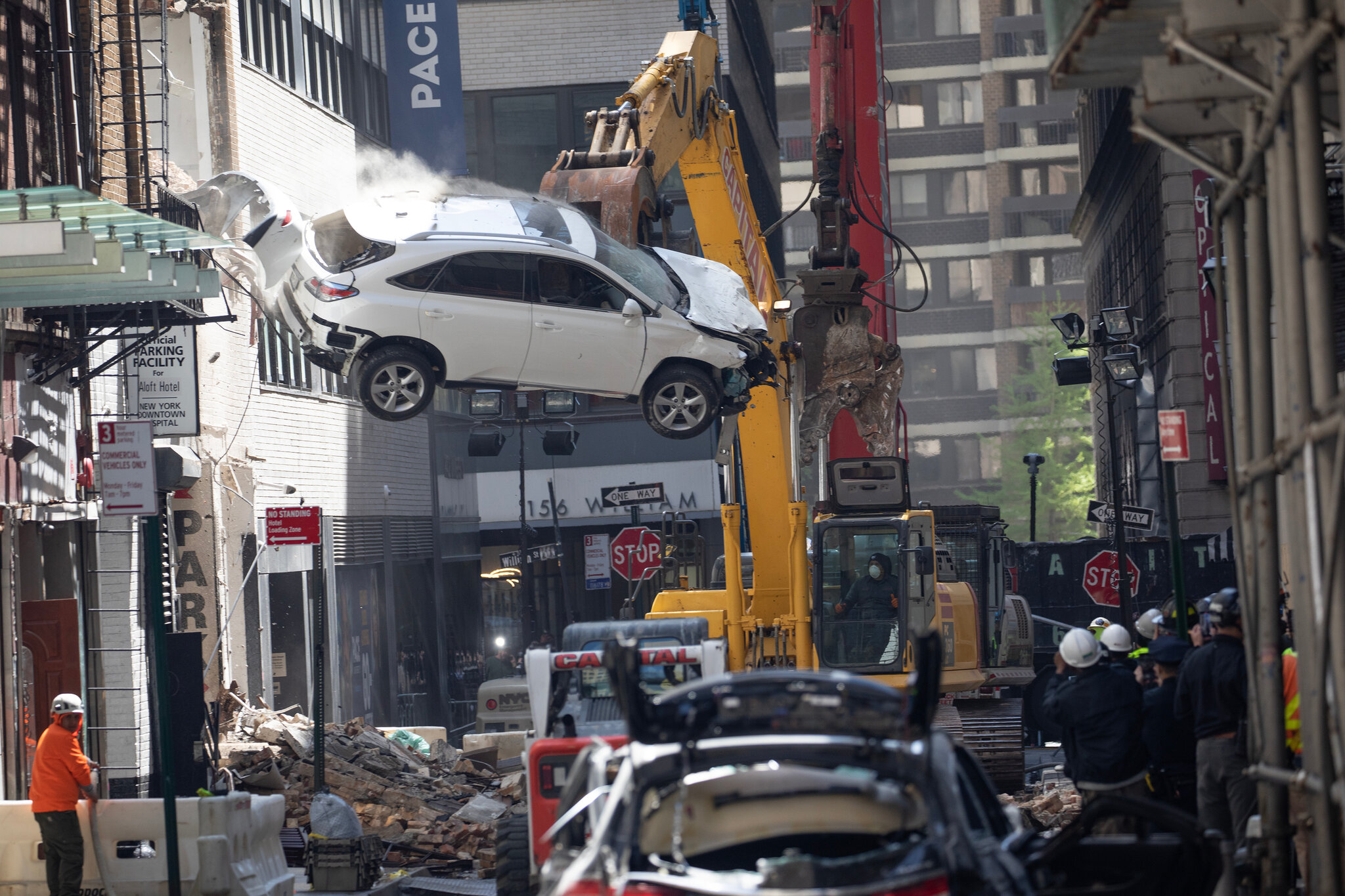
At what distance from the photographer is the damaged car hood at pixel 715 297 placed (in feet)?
47.6

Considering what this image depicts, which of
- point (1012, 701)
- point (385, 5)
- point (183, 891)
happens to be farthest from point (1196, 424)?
point (183, 891)

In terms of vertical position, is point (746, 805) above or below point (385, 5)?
below

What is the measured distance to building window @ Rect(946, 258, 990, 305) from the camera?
8438 cm

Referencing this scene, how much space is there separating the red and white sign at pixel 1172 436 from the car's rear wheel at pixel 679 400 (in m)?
4.16

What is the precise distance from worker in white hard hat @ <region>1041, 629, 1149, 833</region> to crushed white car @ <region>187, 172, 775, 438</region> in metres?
5.52

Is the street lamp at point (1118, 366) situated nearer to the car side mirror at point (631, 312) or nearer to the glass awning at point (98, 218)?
the car side mirror at point (631, 312)

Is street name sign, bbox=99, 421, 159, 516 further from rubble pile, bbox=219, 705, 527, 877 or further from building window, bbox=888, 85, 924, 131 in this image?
building window, bbox=888, 85, 924, 131

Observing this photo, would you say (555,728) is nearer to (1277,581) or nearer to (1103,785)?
(1103,785)

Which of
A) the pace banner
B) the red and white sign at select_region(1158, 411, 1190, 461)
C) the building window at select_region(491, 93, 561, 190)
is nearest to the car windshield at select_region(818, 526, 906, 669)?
the red and white sign at select_region(1158, 411, 1190, 461)

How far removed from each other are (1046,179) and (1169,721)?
77.2 m

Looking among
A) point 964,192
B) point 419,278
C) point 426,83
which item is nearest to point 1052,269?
point 964,192

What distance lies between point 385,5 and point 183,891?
71.7 ft

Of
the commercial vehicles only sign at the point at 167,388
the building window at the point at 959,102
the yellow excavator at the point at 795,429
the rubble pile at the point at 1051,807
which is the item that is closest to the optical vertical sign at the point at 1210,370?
the yellow excavator at the point at 795,429

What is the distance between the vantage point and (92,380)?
1798 cm
